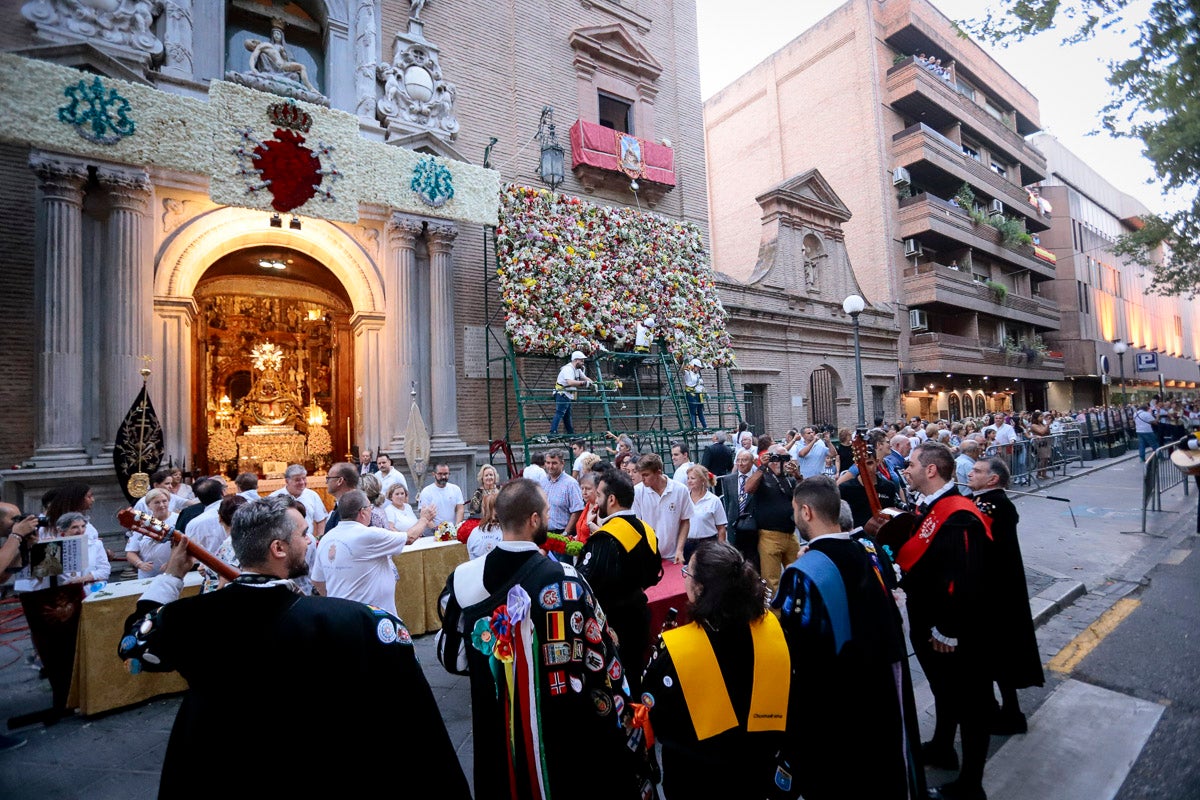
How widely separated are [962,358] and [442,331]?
23.6 metres

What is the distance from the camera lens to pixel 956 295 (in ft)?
87.7

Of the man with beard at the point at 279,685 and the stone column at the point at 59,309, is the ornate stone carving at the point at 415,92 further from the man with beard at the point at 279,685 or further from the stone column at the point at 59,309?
the man with beard at the point at 279,685

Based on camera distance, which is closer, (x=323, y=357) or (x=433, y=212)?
(x=433, y=212)

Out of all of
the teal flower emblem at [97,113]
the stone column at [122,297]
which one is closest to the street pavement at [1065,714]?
the stone column at [122,297]

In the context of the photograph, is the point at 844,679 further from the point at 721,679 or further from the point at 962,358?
the point at 962,358

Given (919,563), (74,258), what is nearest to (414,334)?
(74,258)

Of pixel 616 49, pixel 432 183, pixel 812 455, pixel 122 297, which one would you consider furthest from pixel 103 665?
pixel 616 49

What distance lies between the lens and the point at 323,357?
15.3 meters

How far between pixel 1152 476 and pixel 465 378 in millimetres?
13680

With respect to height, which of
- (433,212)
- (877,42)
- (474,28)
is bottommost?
(433,212)

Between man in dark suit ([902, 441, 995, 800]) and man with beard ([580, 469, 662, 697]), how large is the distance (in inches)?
61.2

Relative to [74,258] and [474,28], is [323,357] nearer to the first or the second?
[74,258]

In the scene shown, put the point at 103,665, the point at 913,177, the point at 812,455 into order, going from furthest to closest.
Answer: the point at 913,177 < the point at 812,455 < the point at 103,665

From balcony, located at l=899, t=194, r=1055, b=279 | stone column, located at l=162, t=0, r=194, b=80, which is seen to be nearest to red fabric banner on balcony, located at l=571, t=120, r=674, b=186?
stone column, located at l=162, t=0, r=194, b=80
